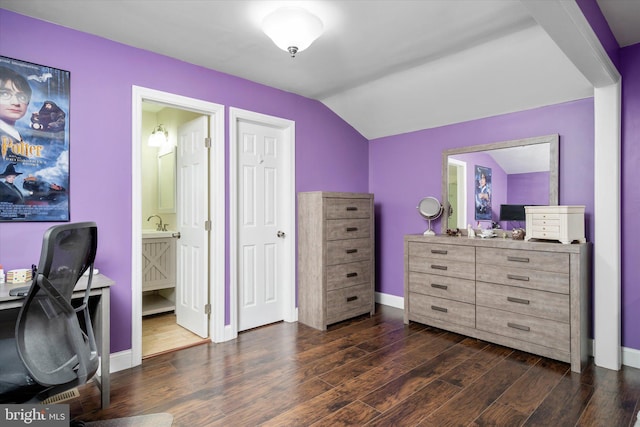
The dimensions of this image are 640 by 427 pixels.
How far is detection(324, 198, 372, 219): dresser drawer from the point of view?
11.7ft

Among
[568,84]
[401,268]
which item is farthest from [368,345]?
[568,84]

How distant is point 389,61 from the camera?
119 inches

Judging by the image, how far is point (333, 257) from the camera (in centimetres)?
360

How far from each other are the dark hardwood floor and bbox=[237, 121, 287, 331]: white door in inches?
19.1

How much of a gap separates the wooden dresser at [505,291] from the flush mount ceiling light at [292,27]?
2182 millimetres

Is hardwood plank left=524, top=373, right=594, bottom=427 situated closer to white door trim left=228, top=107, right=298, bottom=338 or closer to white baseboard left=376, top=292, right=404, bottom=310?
white baseboard left=376, top=292, right=404, bottom=310

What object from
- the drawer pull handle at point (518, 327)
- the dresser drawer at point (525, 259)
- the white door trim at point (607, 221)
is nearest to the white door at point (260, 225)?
the dresser drawer at point (525, 259)

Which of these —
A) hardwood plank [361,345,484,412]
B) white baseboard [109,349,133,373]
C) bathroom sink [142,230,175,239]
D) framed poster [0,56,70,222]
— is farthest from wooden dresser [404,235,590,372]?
framed poster [0,56,70,222]

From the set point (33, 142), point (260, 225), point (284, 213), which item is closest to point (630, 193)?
point (284, 213)

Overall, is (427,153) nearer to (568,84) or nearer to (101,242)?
(568,84)

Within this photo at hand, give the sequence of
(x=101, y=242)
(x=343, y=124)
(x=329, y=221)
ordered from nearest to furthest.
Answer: (x=101, y=242) → (x=329, y=221) → (x=343, y=124)

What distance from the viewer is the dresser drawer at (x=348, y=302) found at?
3.58m

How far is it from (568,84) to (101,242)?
3.87 m

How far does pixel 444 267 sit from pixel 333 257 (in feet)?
3.54
